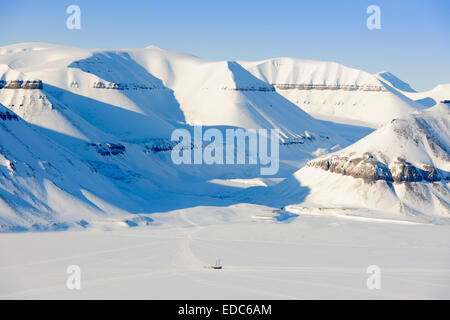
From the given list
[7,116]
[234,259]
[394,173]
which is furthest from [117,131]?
[234,259]

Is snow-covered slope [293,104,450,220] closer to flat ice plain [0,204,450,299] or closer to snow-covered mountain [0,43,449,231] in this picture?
snow-covered mountain [0,43,449,231]

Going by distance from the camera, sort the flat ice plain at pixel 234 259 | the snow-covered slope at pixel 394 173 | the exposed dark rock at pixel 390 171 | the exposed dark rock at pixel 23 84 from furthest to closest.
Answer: the exposed dark rock at pixel 23 84, the exposed dark rock at pixel 390 171, the snow-covered slope at pixel 394 173, the flat ice plain at pixel 234 259

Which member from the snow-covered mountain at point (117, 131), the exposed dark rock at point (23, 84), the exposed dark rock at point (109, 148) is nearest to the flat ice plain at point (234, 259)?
the snow-covered mountain at point (117, 131)

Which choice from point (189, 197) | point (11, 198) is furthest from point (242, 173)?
point (11, 198)

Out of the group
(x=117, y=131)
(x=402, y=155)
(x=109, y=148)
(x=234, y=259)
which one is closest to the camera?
(x=234, y=259)

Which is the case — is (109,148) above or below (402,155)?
above

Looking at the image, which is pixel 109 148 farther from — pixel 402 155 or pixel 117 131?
pixel 402 155

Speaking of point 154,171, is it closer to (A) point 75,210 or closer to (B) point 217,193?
(B) point 217,193

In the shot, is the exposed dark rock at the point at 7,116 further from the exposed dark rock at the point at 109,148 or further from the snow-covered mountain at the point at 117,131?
the exposed dark rock at the point at 109,148

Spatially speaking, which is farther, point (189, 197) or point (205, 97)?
point (205, 97)
